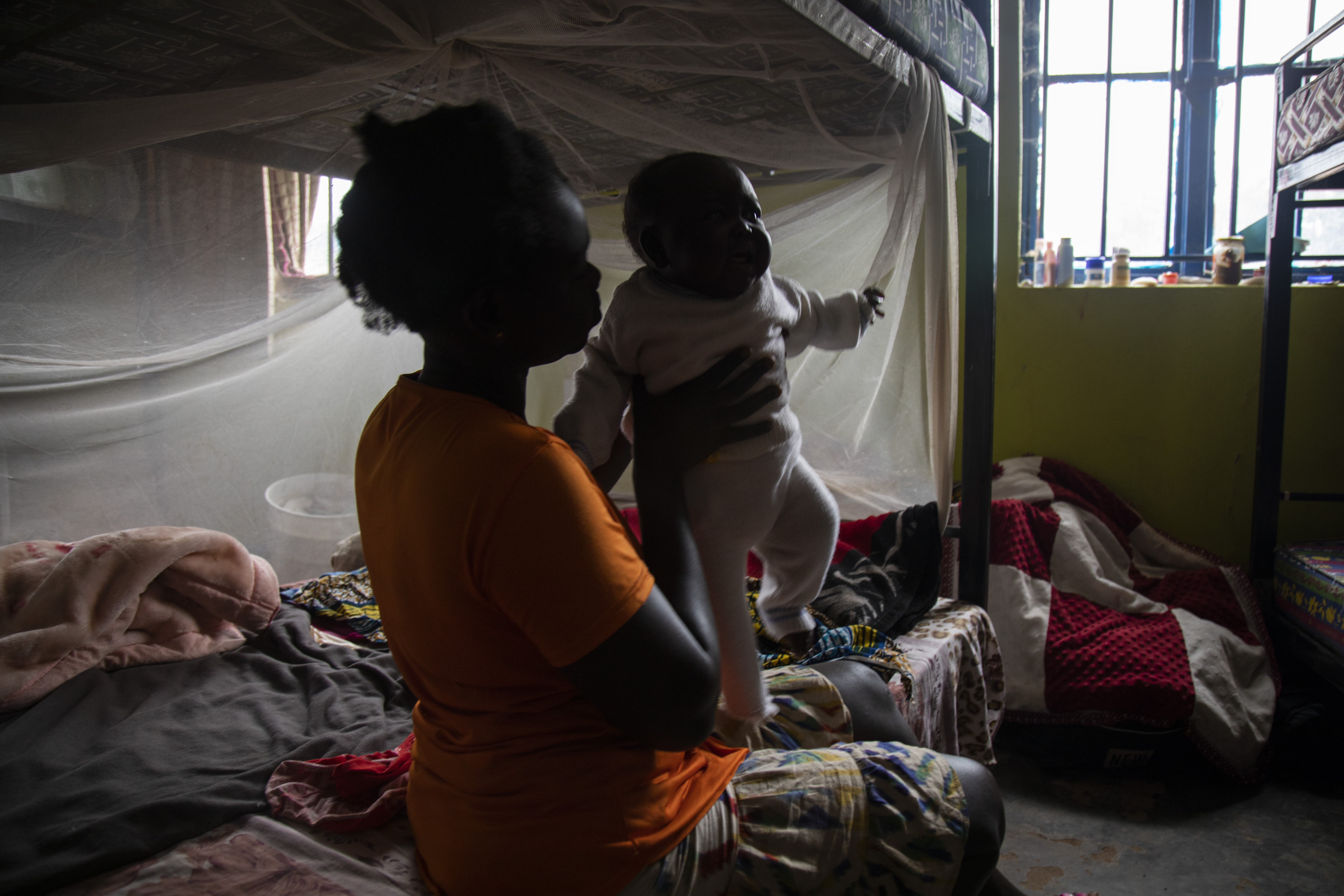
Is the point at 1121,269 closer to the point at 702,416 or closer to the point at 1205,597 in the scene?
the point at 1205,597

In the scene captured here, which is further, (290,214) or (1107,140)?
(1107,140)

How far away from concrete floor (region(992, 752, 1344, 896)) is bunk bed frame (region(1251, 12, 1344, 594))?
39.1 inches

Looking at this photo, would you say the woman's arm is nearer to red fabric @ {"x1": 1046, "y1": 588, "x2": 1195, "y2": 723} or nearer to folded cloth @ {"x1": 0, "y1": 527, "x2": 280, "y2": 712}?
folded cloth @ {"x1": 0, "y1": 527, "x2": 280, "y2": 712}

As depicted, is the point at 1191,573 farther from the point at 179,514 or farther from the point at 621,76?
the point at 179,514

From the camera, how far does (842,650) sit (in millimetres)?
1545

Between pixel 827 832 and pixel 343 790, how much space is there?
2.48 feet

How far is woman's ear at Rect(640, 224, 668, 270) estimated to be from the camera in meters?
1.02

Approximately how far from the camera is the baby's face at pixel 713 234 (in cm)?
97

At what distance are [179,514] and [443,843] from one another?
165 centimetres

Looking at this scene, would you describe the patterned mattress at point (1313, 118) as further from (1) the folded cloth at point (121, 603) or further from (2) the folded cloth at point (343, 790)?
(1) the folded cloth at point (121, 603)

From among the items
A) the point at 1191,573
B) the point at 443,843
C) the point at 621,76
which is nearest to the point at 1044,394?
the point at 1191,573

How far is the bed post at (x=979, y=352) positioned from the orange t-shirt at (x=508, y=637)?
151cm

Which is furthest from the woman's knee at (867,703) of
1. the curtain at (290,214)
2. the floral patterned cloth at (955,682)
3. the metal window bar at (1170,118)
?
the metal window bar at (1170,118)

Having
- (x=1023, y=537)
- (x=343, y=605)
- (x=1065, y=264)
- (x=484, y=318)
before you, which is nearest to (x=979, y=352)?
(x=1023, y=537)
